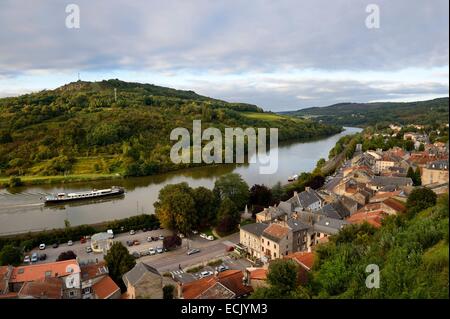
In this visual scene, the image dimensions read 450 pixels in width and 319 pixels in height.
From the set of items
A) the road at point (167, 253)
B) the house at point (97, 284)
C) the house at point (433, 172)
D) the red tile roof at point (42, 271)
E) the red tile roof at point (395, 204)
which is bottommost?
the road at point (167, 253)

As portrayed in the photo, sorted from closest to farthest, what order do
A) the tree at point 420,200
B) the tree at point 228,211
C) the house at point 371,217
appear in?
the tree at point 420,200
the house at point 371,217
the tree at point 228,211

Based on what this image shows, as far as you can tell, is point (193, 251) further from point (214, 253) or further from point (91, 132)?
point (91, 132)

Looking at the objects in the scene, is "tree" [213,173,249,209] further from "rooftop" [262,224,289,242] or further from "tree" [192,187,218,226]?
"rooftop" [262,224,289,242]

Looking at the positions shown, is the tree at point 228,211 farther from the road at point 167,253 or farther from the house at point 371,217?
the house at point 371,217

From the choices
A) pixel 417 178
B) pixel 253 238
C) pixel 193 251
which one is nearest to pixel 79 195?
pixel 193 251

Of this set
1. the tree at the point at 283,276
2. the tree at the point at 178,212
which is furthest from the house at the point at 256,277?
the tree at the point at 178,212

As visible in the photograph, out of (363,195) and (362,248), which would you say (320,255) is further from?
(363,195)

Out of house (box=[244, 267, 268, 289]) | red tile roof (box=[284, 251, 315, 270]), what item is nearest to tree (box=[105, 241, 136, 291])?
house (box=[244, 267, 268, 289])
